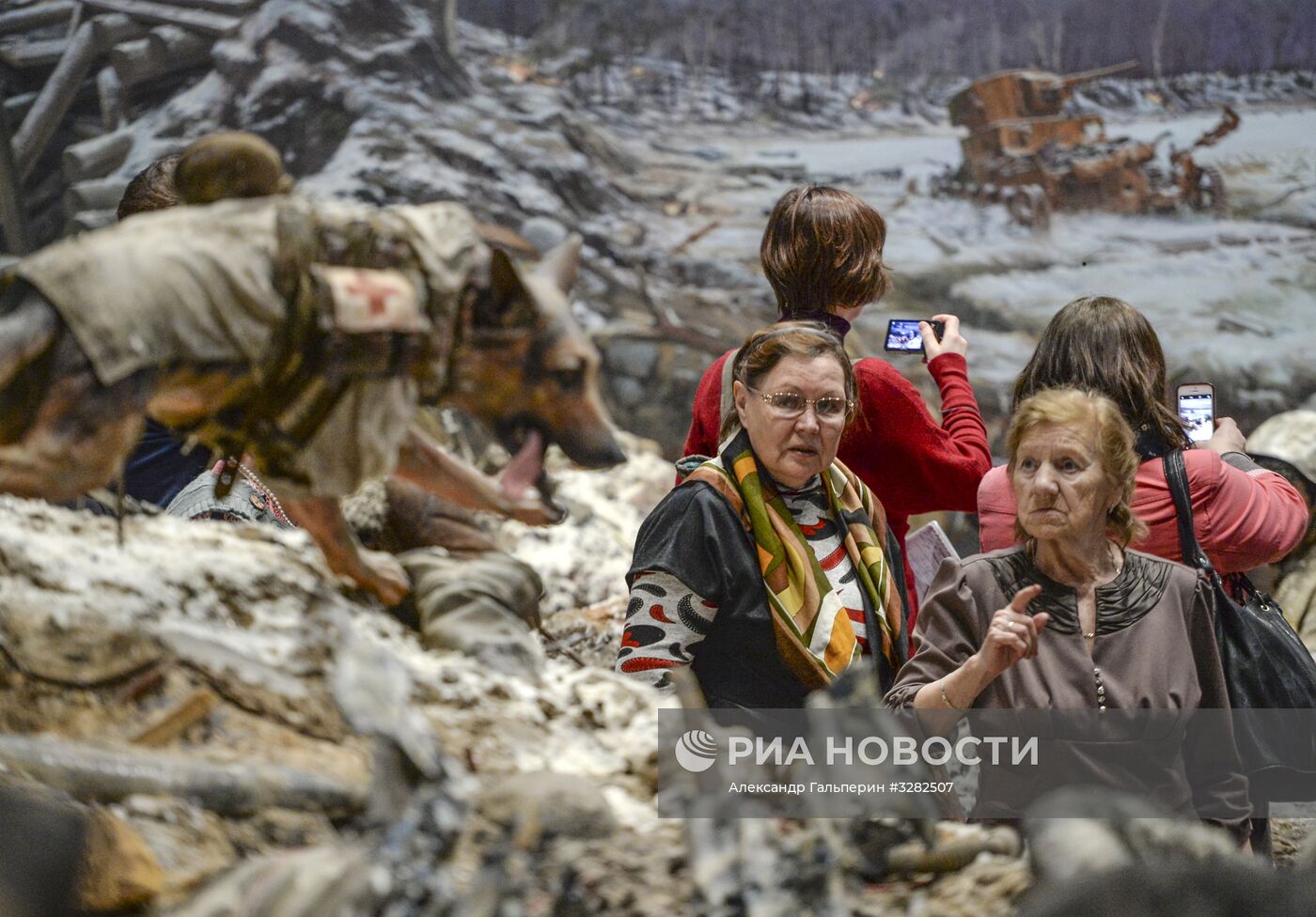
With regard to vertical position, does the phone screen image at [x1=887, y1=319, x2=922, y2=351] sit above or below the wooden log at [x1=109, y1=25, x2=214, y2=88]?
below

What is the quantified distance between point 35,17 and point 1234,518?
4374 millimetres

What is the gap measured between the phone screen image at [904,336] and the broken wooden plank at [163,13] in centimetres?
314

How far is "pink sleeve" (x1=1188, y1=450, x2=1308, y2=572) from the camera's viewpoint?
2.37 meters

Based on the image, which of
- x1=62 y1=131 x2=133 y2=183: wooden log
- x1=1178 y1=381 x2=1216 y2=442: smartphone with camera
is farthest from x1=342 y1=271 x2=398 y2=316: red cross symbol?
x1=62 y1=131 x2=133 y2=183: wooden log

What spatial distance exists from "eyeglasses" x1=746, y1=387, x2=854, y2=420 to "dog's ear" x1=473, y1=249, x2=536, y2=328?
1.90 feet

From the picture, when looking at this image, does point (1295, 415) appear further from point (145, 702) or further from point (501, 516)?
point (145, 702)

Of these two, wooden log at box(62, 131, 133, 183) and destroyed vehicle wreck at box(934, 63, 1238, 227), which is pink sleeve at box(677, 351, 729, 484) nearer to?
wooden log at box(62, 131, 133, 183)

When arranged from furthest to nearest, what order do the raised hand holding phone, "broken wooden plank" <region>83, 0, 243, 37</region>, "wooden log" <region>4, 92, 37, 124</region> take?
"broken wooden plank" <region>83, 0, 243, 37</region>
"wooden log" <region>4, 92, 37, 124</region>
the raised hand holding phone

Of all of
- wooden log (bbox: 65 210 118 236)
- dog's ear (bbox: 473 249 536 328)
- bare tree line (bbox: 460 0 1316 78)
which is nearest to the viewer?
dog's ear (bbox: 473 249 536 328)

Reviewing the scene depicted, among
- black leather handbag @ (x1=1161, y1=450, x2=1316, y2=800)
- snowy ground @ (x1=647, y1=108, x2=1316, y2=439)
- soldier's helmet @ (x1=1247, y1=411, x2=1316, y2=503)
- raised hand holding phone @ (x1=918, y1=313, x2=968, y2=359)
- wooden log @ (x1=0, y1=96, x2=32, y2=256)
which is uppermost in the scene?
wooden log @ (x1=0, y1=96, x2=32, y2=256)

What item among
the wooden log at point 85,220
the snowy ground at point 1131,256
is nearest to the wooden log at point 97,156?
the wooden log at point 85,220

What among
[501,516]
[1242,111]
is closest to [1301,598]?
[1242,111]

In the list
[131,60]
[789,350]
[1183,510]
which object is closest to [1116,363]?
[1183,510]

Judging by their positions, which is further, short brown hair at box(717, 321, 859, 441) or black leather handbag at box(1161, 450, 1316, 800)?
black leather handbag at box(1161, 450, 1316, 800)
